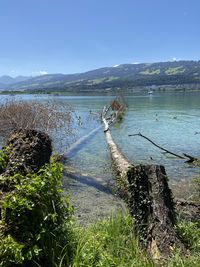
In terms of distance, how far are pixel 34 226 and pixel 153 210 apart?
266 cm

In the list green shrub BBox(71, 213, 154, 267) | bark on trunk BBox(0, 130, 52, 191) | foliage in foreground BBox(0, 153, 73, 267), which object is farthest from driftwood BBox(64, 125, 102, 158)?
foliage in foreground BBox(0, 153, 73, 267)

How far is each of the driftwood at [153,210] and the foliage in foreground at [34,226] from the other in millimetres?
1647

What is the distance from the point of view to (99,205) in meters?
11.2

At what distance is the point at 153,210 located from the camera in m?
A: 6.78

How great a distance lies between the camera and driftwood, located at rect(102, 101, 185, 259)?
6.03 metres

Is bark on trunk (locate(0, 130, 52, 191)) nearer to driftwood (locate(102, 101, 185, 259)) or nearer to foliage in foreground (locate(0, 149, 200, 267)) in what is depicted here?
foliage in foreground (locate(0, 149, 200, 267))

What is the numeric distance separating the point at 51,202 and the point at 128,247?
1793 millimetres

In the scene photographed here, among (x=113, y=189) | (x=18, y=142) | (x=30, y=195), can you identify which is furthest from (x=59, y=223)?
(x=113, y=189)

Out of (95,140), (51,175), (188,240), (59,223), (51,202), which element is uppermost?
(51,175)

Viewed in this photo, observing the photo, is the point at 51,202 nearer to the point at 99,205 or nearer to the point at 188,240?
the point at 188,240

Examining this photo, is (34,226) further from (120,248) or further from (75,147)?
(75,147)

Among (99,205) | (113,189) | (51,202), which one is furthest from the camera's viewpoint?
(113,189)

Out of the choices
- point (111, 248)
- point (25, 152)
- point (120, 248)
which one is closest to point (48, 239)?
point (111, 248)

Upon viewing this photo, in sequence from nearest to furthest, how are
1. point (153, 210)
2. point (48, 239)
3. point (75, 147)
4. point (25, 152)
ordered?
point (48, 239) < point (153, 210) < point (25, 152) < point (75, 147)
